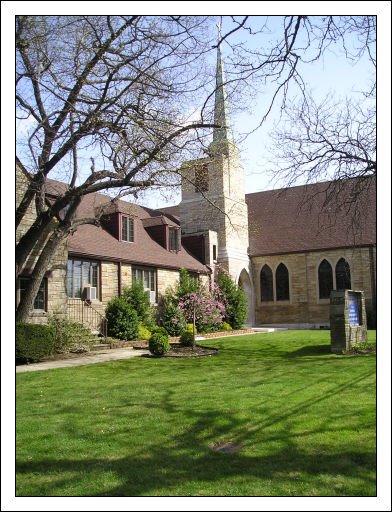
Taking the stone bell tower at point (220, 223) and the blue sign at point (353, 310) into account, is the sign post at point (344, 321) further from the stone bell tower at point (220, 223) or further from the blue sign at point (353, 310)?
the stone bell tower at point (220, 223)

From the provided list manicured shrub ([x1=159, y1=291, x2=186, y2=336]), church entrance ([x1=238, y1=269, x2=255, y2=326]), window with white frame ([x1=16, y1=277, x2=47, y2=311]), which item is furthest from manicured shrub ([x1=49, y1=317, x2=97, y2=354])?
church entrance ([x1=238, y1=269, x2=255, y2=326])

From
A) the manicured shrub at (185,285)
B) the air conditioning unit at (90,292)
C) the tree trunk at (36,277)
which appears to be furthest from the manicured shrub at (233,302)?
the tree trunk at (36,277)

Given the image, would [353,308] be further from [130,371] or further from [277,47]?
[277,47]

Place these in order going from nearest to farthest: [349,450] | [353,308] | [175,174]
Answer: [349,450]
[175,174]
[353,308]

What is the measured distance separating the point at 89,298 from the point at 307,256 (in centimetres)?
1531

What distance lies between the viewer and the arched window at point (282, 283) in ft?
96.4

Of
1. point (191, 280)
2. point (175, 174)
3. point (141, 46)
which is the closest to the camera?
point (141, 46)

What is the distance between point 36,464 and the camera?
166 inches

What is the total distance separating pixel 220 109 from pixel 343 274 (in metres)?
21.8

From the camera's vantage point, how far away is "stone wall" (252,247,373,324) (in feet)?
88.4

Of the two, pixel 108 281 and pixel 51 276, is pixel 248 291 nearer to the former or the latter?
pixel 108 281

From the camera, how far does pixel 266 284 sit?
30.0 meters

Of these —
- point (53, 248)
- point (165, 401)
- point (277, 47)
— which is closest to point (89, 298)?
point (53, 248)

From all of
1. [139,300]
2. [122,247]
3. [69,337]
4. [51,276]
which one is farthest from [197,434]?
[122,247]
